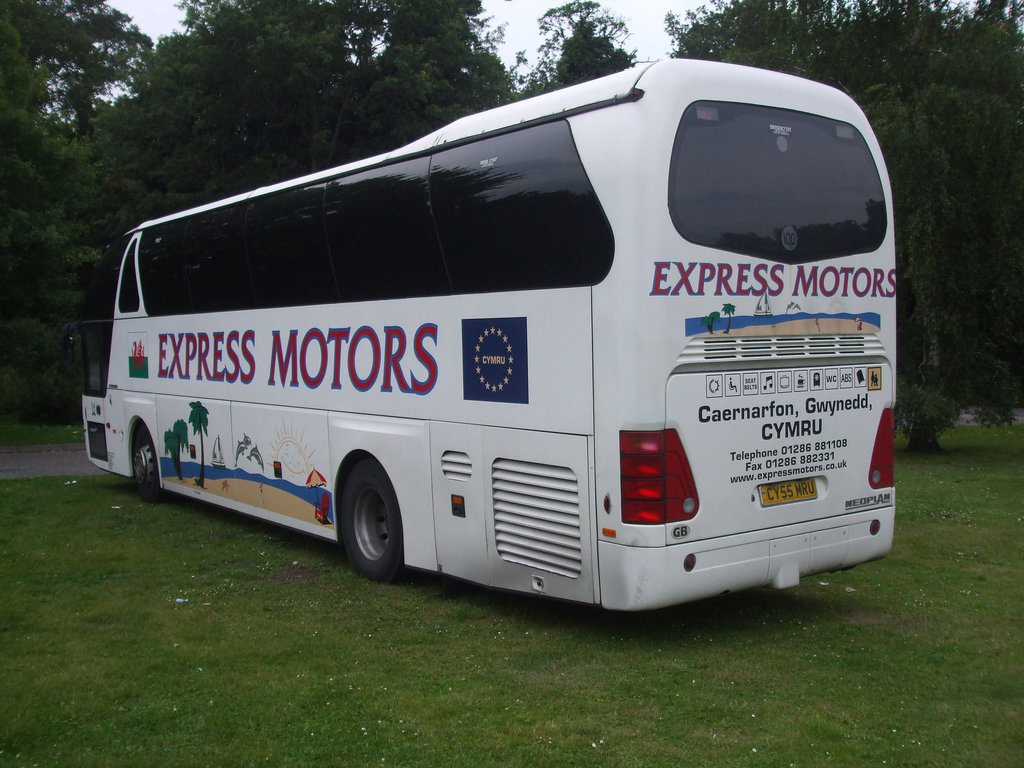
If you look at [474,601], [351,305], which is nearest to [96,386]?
[351,305]

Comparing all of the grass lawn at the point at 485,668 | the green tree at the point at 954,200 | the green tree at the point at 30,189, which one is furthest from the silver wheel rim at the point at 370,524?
the green tree at the point at 30,189

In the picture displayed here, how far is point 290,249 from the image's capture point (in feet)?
31.8

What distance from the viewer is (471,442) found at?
7.41 metres

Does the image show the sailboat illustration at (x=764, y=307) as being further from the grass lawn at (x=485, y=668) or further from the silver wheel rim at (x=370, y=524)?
the silver wheel rim at (x=370, y=524)

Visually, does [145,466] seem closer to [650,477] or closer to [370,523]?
[370,523]

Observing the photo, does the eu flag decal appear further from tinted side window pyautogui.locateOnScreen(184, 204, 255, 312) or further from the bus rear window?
tinted side window pyautogui.locateOnScreen(184, 204, 255, 312)

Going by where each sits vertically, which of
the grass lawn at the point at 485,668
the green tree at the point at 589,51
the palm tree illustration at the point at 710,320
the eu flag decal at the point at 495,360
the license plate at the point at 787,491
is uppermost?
the green tree at the point at 589,51

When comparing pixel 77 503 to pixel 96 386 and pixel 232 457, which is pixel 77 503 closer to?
pixel 96 386

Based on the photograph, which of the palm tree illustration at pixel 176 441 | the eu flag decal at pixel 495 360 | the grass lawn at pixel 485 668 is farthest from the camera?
the palm tree illustration at pixel 176 441

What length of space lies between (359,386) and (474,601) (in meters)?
2.17

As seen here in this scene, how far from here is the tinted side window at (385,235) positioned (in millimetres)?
7871

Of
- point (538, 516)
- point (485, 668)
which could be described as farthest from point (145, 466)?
Answer: point (485, 668)

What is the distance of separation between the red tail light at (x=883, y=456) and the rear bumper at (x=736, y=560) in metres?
0.22

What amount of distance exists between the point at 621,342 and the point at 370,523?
369 cm
